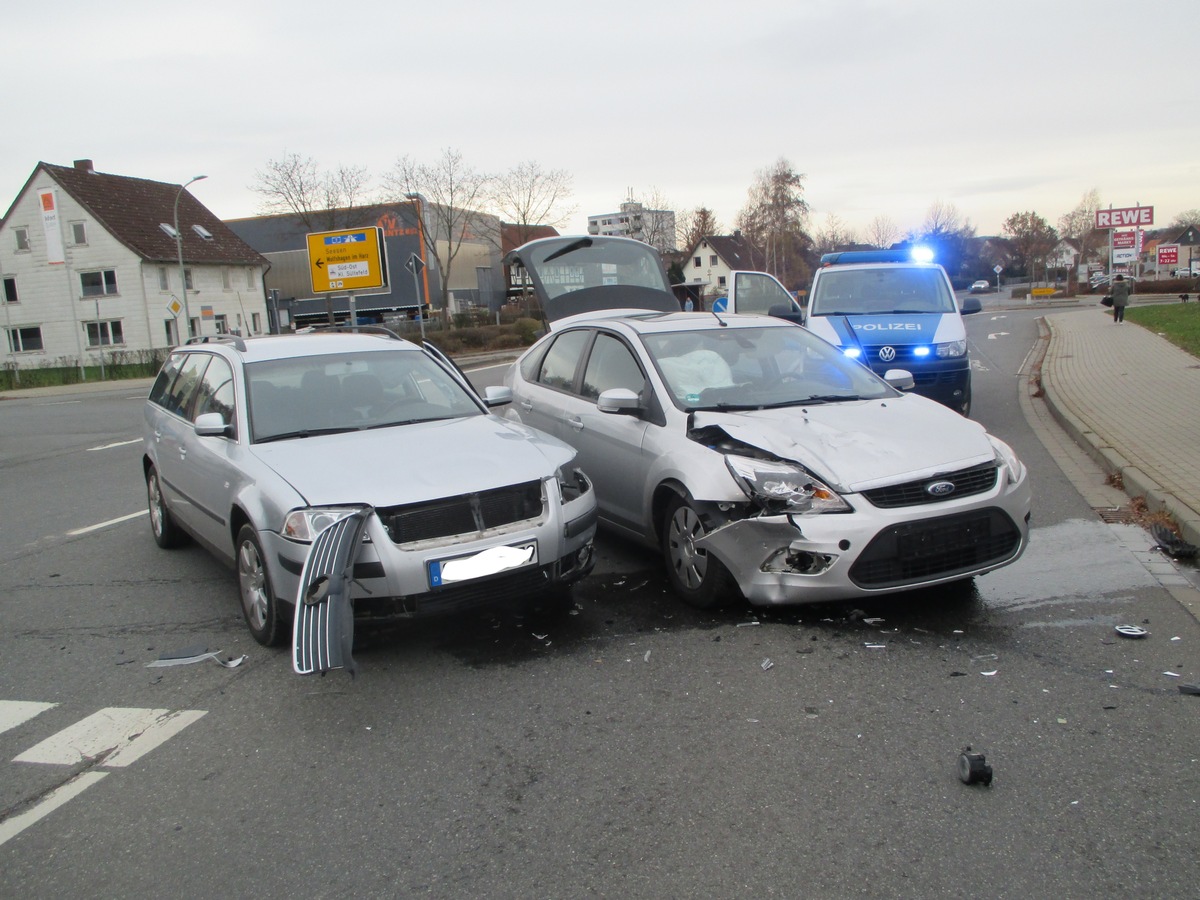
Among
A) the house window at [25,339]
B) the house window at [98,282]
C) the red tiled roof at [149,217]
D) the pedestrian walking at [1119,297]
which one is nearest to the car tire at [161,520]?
the pedestrian walking at [1119,297]

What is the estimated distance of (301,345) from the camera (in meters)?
6.38

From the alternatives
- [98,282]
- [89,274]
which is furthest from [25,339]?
[98,282]

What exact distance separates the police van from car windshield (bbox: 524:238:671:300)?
3.02 m

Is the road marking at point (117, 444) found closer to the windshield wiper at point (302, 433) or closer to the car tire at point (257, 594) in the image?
the windshield wiper at point (302, 433)

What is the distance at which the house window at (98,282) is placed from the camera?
49750mm

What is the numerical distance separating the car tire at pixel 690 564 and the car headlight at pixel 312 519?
5.89ft

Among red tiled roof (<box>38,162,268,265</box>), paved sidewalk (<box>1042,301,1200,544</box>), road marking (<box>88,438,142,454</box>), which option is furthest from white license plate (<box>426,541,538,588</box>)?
red tiled roof (<box>38,162,268,265</box>)

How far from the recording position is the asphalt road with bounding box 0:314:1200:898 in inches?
117

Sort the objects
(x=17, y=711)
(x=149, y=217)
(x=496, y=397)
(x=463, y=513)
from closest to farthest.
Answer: (x=17, y=711)
(x=463, y=513)
(x=496, y=397)
(x=149, y=217)

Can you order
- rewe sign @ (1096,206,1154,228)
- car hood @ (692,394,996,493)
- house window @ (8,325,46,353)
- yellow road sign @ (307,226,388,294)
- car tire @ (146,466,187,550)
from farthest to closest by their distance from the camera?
rewe sign @ (1096,206,1154,228)
house window @ (8,325,46,353)
yellow road sign @ (307,226,388,294)
car tire @ (146,466,187,550)
car hood @ (692,394,996,493)

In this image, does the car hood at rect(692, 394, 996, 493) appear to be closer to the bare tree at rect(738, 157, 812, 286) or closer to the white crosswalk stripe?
the white crosswalk stripe

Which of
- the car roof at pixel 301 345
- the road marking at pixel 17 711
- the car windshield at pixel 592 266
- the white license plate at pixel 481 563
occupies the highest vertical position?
the car windshield at pixel 592 266

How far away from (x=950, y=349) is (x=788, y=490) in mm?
7281

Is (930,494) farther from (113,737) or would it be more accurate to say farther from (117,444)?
(117,444)
